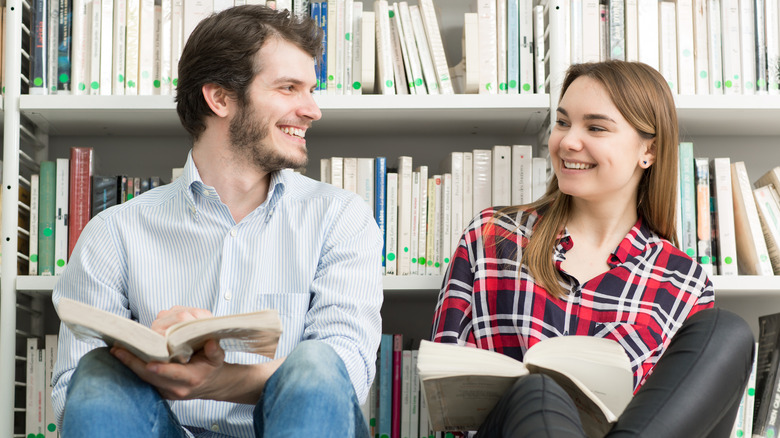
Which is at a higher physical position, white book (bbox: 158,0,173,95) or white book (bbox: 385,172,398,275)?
white book (bbox: 158,0,173,95)

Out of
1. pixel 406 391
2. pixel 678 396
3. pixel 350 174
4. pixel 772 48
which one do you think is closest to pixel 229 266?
pixel 350 174

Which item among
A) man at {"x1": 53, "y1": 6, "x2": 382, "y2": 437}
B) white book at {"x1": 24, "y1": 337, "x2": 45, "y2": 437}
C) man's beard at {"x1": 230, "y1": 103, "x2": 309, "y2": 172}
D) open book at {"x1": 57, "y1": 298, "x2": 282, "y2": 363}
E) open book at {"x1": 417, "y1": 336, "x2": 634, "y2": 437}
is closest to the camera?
open book at {"x1": 57, "y1": 298, "x2": 282, "y2": 363}

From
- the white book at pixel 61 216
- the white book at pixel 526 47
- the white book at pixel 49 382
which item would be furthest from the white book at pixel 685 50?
the white book at pixel 49 382

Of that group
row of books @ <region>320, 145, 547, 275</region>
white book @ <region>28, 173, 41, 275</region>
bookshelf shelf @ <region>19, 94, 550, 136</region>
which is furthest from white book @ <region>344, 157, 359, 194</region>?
white book @ <region>28, 173, 41, 275</region>

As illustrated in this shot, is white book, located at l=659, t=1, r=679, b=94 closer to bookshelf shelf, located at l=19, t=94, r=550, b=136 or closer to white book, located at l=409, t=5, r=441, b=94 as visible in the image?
bookshelf shelf, located at l=19, t=94, r=550, b=136

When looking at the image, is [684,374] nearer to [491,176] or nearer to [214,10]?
[491,176]

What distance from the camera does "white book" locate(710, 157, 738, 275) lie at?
69.2 inches

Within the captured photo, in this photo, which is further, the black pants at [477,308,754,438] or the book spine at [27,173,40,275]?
the book spine at [27,173,40,275]

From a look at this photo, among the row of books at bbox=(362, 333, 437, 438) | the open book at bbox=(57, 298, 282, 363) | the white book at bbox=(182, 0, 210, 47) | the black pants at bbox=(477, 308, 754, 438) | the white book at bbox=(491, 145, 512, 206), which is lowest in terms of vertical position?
the row of books at bbox=(362, 333, 437, 438)

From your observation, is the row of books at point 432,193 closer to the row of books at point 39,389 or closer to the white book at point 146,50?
the white book at point 146,50

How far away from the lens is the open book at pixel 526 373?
112 centimetres

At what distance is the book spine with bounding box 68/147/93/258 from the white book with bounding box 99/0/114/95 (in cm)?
15

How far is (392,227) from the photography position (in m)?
1.78

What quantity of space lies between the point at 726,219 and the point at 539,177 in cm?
40
